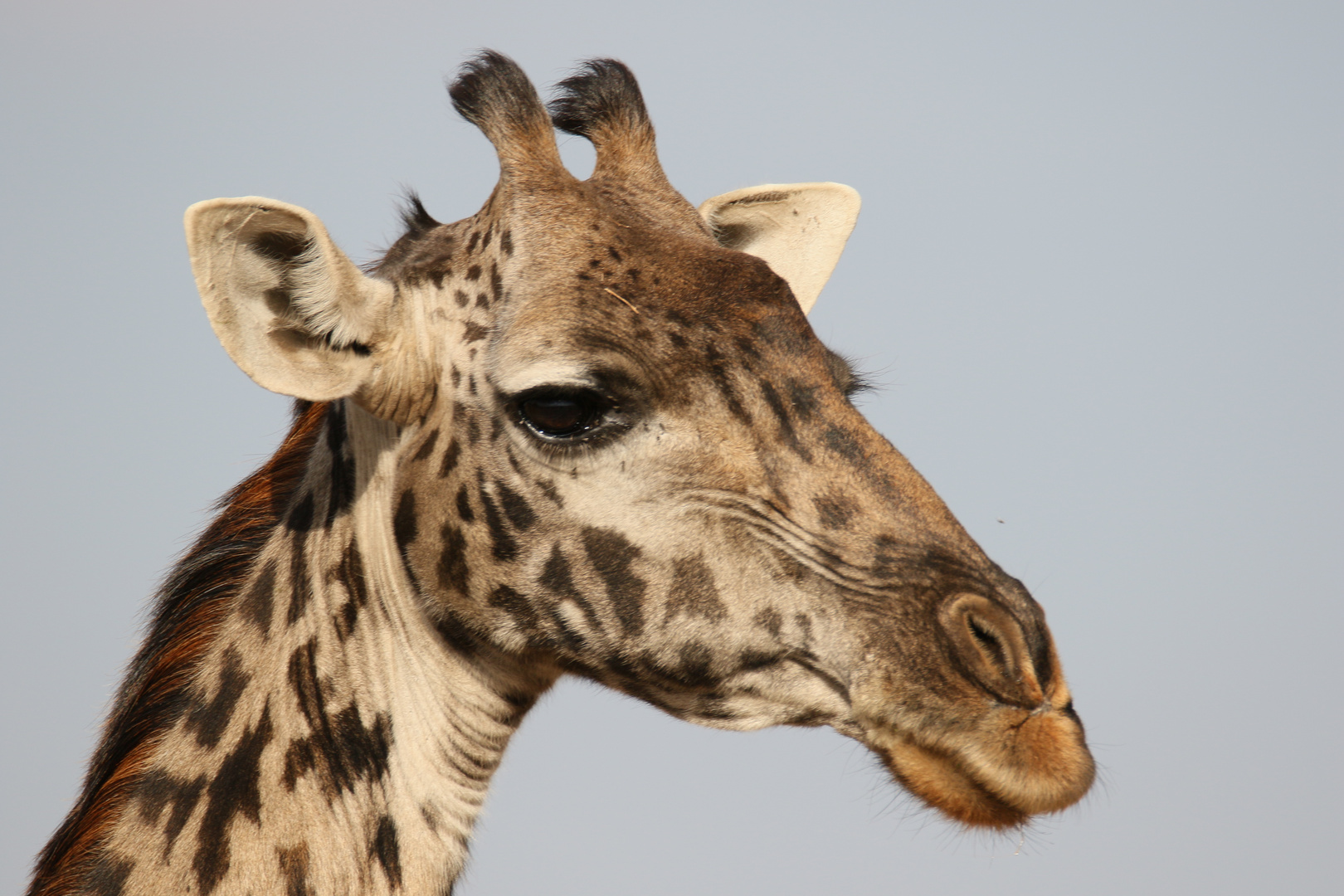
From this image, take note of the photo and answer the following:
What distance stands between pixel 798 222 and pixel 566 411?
266 centimetres

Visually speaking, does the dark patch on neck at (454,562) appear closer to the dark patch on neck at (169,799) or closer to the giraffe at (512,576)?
the giraffe at (512,576)

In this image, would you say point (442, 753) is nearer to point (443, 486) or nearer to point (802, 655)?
point (443, 486)

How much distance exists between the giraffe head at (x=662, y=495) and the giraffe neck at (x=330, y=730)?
0.14 m

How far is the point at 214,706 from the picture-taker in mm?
5129

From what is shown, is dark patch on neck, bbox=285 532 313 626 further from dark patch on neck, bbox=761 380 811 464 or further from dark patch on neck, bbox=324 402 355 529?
dark patch on neck, bbox=761 380 811 464

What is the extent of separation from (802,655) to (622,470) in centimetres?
101

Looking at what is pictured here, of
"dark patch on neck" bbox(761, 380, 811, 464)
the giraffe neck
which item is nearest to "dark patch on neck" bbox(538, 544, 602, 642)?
the giraffe neck

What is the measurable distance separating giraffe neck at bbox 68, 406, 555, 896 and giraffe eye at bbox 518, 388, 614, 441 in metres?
0.79

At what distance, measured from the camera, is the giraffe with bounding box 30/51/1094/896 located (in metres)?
4.57

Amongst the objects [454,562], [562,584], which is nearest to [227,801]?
[454,562]

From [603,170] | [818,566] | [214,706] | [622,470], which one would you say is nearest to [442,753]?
[214,706]

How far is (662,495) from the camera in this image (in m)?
4.90

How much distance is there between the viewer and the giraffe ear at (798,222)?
700 cm

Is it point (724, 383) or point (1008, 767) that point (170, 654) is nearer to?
point (724, 383)
